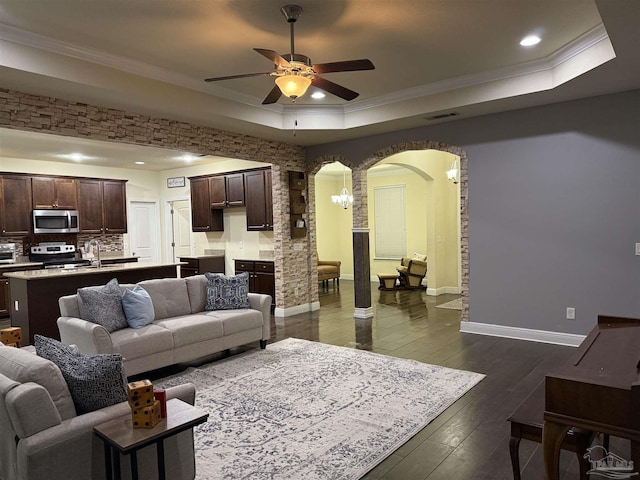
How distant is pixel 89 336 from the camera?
3.92m

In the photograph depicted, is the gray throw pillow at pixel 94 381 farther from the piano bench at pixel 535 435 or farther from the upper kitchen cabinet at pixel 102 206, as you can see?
the upper kitchen cabinet at pixel 102 206

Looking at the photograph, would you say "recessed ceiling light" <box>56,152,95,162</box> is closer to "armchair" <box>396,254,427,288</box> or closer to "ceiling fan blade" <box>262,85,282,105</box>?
"ceiling fan blade" <box>262,85,282,105</box>

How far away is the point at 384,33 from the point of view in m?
3.83

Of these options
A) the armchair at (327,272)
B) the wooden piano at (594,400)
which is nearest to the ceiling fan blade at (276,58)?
the wooden piano at (594,400)

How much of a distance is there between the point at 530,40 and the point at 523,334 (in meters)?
3.37

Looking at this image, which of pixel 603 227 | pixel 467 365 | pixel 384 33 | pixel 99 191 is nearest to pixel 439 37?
pixel 384 33

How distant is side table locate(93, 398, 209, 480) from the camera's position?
1.92 m

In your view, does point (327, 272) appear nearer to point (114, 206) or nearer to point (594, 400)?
point (114, 206)

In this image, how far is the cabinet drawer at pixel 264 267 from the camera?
7617 mm

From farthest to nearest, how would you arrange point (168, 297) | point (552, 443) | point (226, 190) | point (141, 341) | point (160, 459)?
1. point (226, 190)
2. point (168, 297)
3. point (141, 341)
4. point (160, 459)
5. point (552, 443)

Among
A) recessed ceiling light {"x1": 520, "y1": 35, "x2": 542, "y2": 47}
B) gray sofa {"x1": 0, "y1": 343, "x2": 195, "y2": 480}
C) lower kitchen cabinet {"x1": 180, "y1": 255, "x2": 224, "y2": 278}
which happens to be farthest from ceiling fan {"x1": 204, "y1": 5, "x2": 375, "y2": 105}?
lower kitchen cabinet {"x1": 180, "y1": 255, "x2": 224, "y2": 278}

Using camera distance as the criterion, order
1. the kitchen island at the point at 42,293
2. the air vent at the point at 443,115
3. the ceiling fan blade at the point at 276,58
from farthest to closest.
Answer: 1. the air vent at the point at 443,115
2. the kitchen island at the point at 42,293
3. the ceiling fan blade at the point at 276,58

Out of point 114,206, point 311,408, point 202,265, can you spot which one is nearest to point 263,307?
point 311,408

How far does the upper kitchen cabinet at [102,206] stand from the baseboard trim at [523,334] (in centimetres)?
749
